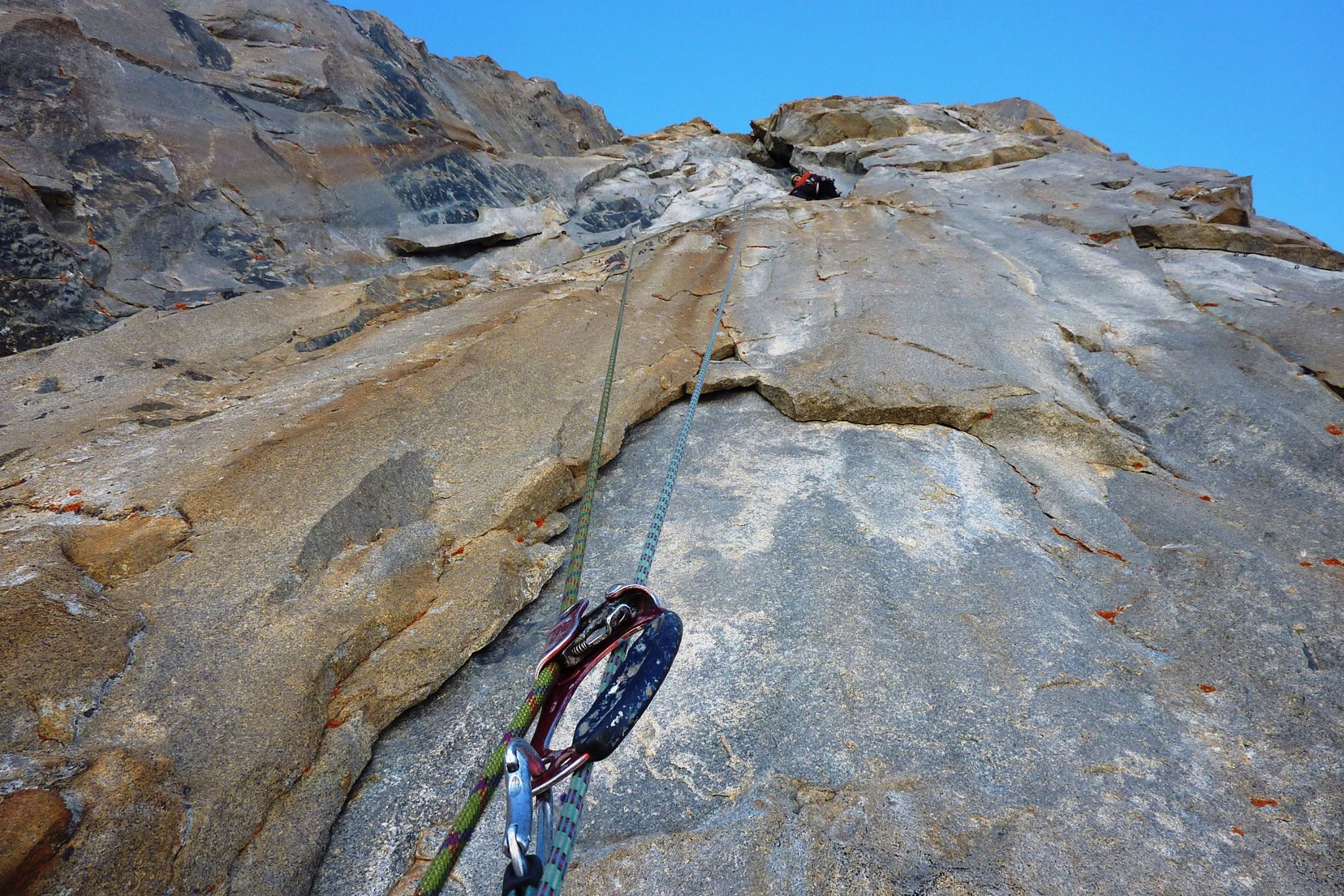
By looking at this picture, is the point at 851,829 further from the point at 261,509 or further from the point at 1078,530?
the point at 261,509

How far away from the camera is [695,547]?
9.64 feet

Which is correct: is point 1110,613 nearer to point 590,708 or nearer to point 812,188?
point 590,708

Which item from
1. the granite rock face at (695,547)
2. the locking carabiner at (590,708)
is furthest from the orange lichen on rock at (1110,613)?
A: the locking carabiner at (590,708)

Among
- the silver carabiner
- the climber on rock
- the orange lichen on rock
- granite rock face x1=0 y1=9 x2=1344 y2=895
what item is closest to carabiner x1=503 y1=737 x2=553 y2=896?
the silver carabiner

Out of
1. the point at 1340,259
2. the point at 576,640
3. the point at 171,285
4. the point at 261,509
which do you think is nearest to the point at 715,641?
the point at 576,640

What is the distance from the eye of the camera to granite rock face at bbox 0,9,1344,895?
1.77m

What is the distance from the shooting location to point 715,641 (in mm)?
2438

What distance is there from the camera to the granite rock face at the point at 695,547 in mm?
1767

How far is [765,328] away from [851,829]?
3.64 meters

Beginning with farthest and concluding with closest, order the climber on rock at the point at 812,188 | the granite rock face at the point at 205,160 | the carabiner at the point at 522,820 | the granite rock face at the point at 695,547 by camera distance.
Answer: the climber on rock at the point at 812,188, the granite rock face at the point at 205,160, the granite rock face at the point at 695,547, the carabiner at the point at 522,820

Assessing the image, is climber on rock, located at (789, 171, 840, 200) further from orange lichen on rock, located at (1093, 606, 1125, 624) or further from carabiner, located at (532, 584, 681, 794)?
carabiner, located at (532, 584, 681, 794)

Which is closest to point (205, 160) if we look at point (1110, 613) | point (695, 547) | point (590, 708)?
point (695, 547)

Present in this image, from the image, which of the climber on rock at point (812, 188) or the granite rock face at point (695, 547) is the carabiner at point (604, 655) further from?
the climber on rock at point (812, 188)

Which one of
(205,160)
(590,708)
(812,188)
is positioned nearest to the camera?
(590,708)
